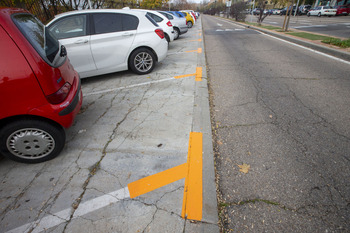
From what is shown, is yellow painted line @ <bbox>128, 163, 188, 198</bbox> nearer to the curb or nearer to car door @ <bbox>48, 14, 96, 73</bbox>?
the curb

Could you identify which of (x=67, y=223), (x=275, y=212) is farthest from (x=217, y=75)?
(x=67, y=223)

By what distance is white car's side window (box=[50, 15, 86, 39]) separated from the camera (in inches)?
167

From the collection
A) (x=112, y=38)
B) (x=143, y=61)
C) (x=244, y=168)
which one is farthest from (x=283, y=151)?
(x=112, y=38)

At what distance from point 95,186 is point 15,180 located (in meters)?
1.02

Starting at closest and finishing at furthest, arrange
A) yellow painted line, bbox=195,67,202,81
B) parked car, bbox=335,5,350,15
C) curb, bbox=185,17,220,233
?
1. curb, bbox=185,17,220,233
2. yellow painted line, bbox=195,67,202,81
3. parked car, bbox=335,5,350,15

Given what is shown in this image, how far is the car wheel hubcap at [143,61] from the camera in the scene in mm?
5104

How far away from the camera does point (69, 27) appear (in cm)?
434

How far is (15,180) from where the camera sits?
2162mm

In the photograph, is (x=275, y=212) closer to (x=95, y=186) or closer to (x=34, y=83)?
(x=95, y=186)

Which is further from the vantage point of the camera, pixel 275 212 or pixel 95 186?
pixel 95 186

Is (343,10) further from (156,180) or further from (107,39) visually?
(156,180)

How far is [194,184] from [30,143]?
6.84ft

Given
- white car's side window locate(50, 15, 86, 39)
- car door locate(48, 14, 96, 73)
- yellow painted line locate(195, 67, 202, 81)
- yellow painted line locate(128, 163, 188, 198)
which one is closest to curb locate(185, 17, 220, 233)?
yellow painted line locate(128, 163, 188, 198)

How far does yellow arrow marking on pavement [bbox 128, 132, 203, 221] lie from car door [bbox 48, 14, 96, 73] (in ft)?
12.1
